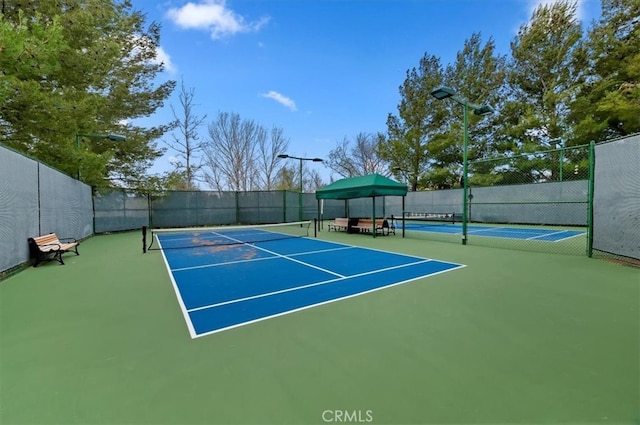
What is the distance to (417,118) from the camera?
27.9 m

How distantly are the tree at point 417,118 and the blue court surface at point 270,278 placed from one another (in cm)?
2121

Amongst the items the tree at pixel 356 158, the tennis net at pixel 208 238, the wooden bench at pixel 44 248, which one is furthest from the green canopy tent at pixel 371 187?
the tree at pixel 356 158

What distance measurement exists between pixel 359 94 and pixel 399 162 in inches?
324

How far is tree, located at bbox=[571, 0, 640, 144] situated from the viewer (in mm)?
16672

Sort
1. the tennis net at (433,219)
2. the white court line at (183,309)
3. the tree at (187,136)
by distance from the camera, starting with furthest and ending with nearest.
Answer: the tree at (187,136) → the tennis net at (433,219) → the white court line at (183,309)

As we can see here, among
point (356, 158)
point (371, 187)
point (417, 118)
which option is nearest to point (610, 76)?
point (417, 118)

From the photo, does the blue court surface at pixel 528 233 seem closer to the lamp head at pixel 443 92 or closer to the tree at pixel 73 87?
the lamp head at pixel 443 92

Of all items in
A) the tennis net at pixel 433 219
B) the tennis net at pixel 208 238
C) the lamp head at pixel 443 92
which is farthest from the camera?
the tennis net at pixel 433 219

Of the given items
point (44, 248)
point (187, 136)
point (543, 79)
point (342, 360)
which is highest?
A: point (543, 79)

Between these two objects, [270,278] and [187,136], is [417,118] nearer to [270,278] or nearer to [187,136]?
[187,136]

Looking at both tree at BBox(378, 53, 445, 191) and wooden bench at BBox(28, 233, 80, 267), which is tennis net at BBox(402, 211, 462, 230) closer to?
tree at BBox(378, 53, 445, 191)

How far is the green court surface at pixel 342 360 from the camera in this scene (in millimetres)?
2041

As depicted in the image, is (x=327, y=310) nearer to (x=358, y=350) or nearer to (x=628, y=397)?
(x=358, y=350)

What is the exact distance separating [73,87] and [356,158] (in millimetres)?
30449
